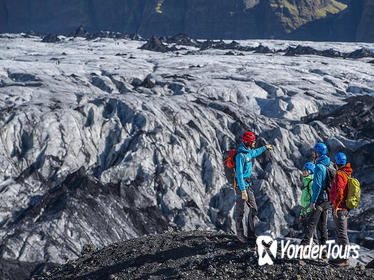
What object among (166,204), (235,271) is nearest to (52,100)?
(166,204)

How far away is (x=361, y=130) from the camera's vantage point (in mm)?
42531

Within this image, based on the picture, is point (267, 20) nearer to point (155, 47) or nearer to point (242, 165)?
point (155, 47)

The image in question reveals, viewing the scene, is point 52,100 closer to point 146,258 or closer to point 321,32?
point 146,258

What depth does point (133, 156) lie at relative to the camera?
110 feet

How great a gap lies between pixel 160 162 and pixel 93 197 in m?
7.36

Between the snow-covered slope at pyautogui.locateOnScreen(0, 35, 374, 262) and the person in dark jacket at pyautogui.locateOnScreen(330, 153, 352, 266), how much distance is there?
1727 centimetres

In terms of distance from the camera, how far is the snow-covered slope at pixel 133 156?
27016mm

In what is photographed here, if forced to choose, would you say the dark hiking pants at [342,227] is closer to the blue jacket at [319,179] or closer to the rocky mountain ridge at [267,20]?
the blue jacket at [319,179]

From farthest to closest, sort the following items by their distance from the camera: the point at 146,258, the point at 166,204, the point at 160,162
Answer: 1. the point at 160,162
2. the point at 166,204
3. the point at 146,258

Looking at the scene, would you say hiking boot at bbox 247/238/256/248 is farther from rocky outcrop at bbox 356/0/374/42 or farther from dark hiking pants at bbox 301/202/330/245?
rocky outcrop at bbox 356/0/374/42

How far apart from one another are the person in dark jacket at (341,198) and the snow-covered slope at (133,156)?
56.7 ft

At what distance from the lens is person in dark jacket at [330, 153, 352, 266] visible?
34.0ft

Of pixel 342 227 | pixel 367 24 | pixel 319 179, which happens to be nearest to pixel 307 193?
pixel 319 179

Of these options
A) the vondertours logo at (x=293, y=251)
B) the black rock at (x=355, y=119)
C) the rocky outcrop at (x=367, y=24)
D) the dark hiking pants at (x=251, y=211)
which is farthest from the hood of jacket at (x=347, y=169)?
the rocky outcrop at (x=367, y=24)
